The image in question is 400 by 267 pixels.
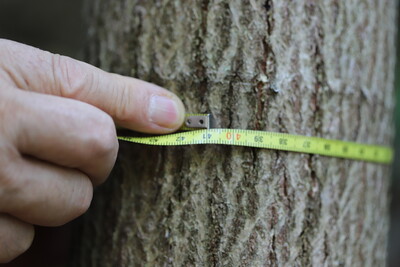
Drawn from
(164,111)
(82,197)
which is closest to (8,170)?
(82,197)

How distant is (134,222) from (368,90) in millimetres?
1000

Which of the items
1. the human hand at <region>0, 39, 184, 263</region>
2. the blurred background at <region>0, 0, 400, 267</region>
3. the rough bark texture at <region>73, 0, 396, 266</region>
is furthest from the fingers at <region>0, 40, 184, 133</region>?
the blurred background at <region>0, 0, 400, 267</region>

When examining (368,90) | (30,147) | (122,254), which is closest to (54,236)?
(122,254)

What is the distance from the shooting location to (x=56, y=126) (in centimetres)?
101

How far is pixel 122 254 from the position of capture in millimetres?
1390

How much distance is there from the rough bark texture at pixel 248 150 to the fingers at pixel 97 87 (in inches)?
4.1

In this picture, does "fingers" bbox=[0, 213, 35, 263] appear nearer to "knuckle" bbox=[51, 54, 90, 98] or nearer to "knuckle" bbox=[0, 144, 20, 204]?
"knuckle" bbox=[0, 144, 20, 204]

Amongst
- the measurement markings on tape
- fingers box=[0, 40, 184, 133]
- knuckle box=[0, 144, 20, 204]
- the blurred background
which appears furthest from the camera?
the blurred background

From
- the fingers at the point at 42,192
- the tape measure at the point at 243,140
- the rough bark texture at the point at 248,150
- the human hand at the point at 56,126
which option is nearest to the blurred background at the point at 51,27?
the rough bark texture at the point at 248,150

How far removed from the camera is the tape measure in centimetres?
123

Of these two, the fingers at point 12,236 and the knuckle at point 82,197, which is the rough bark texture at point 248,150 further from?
the fingers at point 12,236

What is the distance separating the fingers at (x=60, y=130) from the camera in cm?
99

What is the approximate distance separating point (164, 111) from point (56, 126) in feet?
1.15

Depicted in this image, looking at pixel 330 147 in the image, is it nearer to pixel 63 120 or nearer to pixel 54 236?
pixel 63 120
